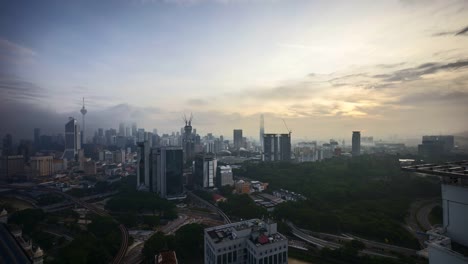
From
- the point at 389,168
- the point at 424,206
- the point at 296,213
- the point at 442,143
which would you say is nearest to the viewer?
the point at 296,213

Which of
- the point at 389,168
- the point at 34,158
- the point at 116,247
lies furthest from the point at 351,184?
the point at 34,158

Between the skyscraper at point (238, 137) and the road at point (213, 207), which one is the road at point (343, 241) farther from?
the skyscraper at point (238, 137)

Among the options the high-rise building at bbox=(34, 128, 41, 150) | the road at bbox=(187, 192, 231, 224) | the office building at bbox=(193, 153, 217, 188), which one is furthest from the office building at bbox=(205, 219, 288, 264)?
the high-rise building at bbox=(34, 128, 41, 150)

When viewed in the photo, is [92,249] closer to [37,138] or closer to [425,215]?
[425,215]

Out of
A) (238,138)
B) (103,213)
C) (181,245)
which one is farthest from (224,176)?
(238,138)

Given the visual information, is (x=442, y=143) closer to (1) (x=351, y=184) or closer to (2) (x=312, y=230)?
(1) (x=351, y=184)
